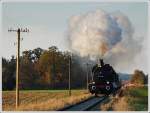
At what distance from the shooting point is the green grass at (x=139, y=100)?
12.9m

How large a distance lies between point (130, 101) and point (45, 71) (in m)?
1.26

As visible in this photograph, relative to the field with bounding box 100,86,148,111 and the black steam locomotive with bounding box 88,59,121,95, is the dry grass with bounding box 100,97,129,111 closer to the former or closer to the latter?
the field with bounding box 100,86,148,111

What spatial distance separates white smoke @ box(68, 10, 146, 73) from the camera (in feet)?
42.7

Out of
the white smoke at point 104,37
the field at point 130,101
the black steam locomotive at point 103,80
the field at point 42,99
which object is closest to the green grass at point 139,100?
the field at point 130,101

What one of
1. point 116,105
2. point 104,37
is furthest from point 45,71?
point 116,105

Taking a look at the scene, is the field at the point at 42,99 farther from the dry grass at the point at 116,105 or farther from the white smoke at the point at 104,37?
the white smoke at the point at 104,37

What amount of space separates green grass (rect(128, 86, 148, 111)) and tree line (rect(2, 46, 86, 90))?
719 millimetres

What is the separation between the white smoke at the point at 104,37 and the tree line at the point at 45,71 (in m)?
0.23

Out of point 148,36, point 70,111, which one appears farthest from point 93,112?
point 148,36

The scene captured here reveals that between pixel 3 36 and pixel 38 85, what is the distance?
33.2 inches

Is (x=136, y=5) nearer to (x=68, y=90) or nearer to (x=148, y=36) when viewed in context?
(x=148, y=36)

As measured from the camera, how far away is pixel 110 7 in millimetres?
13016

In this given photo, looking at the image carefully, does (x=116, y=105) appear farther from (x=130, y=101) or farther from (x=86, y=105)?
(x=86, y=105)

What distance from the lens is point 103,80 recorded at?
13.3 metres
